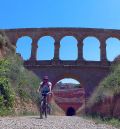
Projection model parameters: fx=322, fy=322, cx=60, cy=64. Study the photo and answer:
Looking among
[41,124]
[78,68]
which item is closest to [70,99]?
[78,68]

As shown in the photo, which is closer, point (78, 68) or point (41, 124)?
point (41, 124)

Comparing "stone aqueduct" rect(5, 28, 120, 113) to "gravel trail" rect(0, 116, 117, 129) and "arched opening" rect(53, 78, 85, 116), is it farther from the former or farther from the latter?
"gravel trail" rect(0, 116, 117, 129)

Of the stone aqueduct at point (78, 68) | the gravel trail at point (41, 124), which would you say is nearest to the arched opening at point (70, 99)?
the stone aqueduct at point (78, 68)

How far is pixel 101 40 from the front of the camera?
35.8m

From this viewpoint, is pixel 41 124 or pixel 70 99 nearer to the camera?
pixel 41 124

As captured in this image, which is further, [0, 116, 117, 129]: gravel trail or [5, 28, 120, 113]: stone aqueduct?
[5, 28, 120, 113]: stone aqueduct

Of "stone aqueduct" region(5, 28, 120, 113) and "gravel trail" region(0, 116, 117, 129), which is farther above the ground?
"stone aqueduct" region(5, 28, 120, 113)

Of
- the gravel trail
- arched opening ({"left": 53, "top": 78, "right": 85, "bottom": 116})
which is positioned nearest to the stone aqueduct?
arched opening ({"left": 53, "top": 78, "right": 85, "bottom": 116})

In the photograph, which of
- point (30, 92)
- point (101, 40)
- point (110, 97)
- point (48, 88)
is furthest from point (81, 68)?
point (48, 88)

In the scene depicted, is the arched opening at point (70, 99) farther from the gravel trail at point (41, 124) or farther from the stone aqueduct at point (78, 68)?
the gravel trail at point (41, 124)

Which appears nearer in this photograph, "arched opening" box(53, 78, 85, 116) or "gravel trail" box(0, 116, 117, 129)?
"gravel trail" box(0, 116, 117, 129)

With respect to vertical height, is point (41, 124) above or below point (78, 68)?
below

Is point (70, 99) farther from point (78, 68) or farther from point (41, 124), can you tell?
point (41, 124)

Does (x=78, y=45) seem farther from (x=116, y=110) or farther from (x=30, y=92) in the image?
(x=116, y=110)
